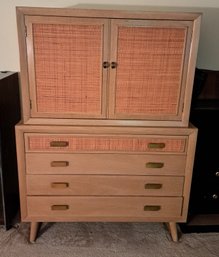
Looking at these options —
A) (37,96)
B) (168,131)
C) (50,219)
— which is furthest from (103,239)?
(37,96)

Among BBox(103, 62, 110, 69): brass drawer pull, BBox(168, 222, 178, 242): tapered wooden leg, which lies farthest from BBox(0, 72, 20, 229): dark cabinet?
BBox(168, 222, 178, 242): tapered wooden leg

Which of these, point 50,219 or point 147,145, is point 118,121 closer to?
point 147,145

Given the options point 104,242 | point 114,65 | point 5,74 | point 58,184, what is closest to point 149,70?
point 114,65

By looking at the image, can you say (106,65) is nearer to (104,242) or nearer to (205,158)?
(205,158)

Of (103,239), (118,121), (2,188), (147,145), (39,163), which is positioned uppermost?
(118,121)

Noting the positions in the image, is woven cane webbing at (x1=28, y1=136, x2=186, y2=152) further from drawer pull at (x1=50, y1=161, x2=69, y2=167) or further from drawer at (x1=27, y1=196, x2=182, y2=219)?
drawer at (x1=27, y1=196, x2=182, y2=219)

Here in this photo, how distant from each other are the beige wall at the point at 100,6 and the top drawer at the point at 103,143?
73 centimetres

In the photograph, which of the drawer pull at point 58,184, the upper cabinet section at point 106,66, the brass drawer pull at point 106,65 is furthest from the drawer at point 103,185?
the brass drawer pull at point 106,65

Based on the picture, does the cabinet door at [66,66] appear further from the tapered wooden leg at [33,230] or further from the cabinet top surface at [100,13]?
the tapered wooden leg at [33,230]

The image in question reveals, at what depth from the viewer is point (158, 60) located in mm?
1451

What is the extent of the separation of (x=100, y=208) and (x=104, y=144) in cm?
42

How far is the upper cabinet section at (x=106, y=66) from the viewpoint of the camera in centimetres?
138

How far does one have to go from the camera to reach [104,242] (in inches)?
67.7

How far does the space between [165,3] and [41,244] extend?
185cm
